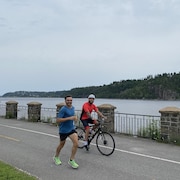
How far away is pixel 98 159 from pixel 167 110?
15.2 ft

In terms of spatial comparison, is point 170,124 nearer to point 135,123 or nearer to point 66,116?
point 135,123

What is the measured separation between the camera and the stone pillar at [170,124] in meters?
12.2

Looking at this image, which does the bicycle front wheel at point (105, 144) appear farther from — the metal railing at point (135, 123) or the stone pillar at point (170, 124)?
the metal railing at point (135, 123)

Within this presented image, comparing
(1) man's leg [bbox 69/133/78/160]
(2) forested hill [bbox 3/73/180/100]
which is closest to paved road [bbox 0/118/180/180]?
(1) man's leg [bbox 69/133/78/160]

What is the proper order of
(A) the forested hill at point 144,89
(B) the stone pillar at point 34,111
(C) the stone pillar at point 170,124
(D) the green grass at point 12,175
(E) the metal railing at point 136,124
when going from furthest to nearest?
1. (A) the forested hill at point 144,89
2. (B) the stone pillar at point 34,111
3. (E) the metal railing at point 136,124
4. (C) the stone pillar at point 170,124
5. (D) the green grass at point 12,175

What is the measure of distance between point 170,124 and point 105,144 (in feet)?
11.9

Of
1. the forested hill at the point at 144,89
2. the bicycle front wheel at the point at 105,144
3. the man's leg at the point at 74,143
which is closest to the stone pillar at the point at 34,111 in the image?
the bicycle front wheel at the point at 105,144

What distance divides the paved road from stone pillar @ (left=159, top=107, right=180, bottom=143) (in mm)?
535

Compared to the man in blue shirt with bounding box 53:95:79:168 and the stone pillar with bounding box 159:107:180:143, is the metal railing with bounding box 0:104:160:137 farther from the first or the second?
the man in blue shirt with bounding box 53:95:79:168

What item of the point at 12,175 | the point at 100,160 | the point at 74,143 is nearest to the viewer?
the point at 12,175

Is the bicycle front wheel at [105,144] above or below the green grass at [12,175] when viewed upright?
above

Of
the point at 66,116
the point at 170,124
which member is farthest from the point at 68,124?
the point at 170,124

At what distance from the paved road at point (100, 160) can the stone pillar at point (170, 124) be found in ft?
1.76

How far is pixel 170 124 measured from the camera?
490 inches
